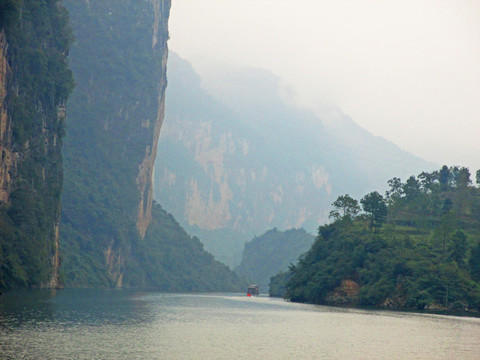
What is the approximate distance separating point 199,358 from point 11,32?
113607mm

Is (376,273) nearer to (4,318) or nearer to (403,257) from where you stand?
(403,257)

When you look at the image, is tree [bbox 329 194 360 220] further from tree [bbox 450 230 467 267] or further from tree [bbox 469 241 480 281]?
tree [bbox 469 241 480 281]

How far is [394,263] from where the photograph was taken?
472 feet

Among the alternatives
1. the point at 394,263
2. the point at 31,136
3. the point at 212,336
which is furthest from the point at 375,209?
the point at 212,336

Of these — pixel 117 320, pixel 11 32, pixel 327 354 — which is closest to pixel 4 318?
pixel 117 320

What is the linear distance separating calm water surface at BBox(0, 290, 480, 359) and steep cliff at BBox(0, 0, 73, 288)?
54.8 metres

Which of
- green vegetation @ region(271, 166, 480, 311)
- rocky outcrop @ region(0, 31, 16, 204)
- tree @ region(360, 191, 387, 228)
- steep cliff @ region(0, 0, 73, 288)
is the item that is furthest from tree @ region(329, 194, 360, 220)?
rocky outcrop @ region(0, 31, 16, 204)

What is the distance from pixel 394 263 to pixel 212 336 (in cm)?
8263

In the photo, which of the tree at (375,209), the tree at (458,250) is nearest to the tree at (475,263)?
the tree at (458,250)

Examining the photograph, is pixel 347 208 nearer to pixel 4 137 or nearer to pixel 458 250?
pixel 458 250

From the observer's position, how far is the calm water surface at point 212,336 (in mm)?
55688

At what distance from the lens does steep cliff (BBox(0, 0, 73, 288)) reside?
145 m

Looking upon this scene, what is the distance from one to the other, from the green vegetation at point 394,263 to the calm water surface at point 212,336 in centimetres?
3630

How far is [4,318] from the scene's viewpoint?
231ft
